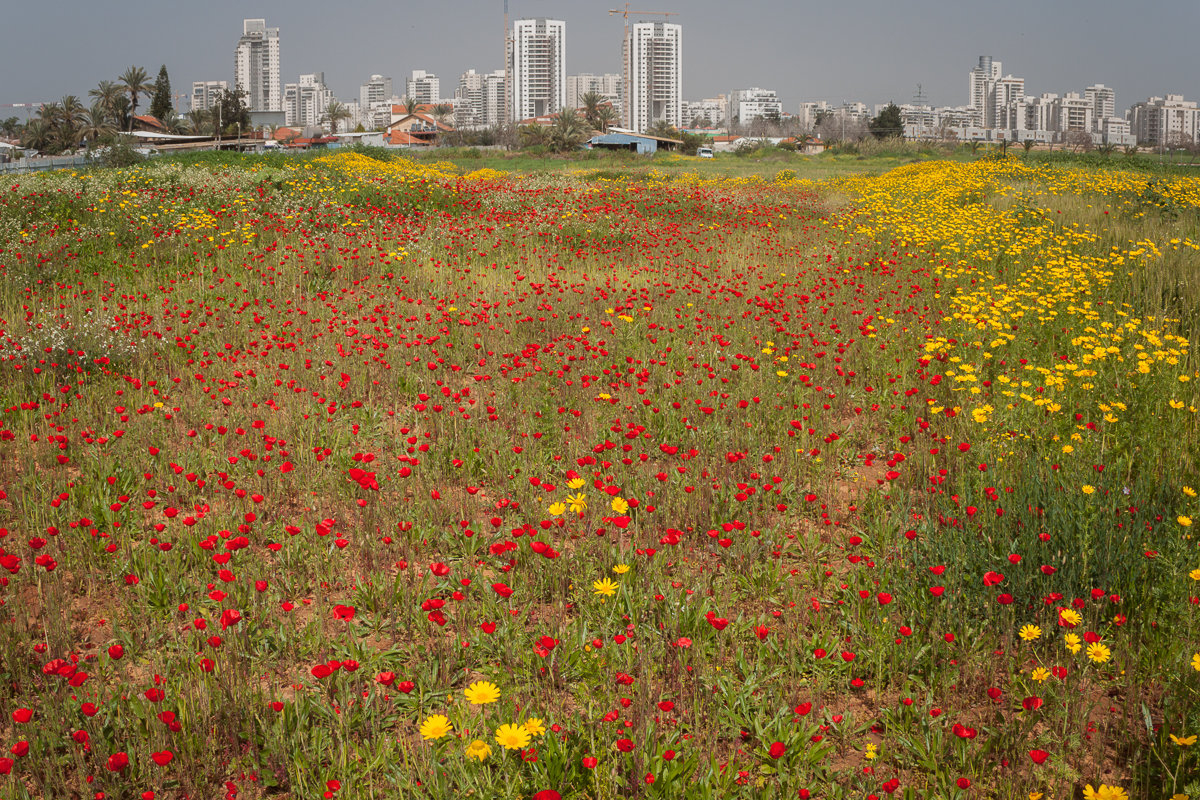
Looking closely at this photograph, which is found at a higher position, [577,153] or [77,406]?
[577,153]

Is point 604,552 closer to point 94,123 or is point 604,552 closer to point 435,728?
point 435,728

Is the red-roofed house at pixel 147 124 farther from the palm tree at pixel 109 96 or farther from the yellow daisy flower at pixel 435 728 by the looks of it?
the yellow daisy flower at pixel 435 728

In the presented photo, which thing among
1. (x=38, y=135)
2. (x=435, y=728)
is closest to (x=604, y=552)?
(x=435, y=728)

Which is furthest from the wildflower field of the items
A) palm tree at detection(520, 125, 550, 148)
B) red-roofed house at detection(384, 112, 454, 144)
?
red-roofed house at detection(384, 112, 454, 144)

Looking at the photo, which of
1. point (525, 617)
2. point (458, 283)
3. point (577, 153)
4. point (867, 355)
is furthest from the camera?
point (577, 153)

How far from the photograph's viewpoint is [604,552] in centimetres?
378

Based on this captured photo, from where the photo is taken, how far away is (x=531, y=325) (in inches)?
310

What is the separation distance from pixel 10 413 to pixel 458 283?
506cm

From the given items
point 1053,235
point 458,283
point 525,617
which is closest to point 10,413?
point 525,617

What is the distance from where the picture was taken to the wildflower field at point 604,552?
2.52 metres

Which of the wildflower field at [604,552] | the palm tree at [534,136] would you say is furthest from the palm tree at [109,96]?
the wildflower field at [604,552]

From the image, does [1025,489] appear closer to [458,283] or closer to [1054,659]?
[1054,659]

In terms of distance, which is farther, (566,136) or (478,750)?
(566,136)

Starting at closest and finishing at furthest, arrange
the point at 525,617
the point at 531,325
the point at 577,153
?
the point at 525,617, the point at 531,325, the point at 577,153
